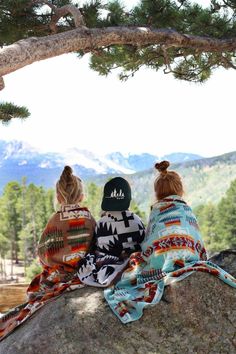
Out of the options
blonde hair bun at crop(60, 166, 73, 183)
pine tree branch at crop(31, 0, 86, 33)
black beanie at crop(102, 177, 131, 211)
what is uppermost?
pine tree branch at crop(31, 0, 86, 33)

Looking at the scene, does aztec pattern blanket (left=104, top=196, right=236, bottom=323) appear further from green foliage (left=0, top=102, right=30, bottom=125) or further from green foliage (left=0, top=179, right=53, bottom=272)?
green foliage (left=0, top=179, right=53, bottom=272)

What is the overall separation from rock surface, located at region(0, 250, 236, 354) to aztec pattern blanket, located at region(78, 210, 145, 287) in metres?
0.20

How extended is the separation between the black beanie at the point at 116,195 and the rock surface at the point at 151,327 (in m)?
0.66

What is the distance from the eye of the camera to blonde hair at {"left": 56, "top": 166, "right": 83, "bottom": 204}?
13.4ft

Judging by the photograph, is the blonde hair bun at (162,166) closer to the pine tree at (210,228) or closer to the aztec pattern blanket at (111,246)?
the aztec pattern blanket at (111,246)

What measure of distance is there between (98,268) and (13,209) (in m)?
44.7

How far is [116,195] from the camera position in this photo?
3.95 meters

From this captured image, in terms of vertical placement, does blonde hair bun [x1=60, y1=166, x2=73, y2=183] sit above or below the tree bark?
below

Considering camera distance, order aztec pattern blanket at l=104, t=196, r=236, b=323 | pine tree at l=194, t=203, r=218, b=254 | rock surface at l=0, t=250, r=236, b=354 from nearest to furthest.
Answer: rock surface at l=0, t=250, r=236, b=354
aztec pattern blanket at l=104, t=196, r=236, b=323
pine tree at l=194, t=203, r=218, b=254

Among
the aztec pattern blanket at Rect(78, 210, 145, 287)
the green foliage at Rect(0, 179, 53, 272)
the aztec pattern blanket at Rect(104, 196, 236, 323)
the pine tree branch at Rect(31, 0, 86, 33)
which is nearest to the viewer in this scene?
the aztec pattern blanket at Rect(104, 196, 236, 323)

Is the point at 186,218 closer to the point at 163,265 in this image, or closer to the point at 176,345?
the point at 163,265

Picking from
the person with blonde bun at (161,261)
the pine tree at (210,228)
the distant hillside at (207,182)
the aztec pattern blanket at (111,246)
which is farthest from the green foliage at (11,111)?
the distant hillside at (207,182)

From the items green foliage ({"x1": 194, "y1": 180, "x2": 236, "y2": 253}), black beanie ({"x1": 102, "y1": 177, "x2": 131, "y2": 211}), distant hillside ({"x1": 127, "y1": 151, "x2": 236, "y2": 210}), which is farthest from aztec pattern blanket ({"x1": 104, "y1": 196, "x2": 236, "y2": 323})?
distant hillside ({"x1": 127, "y1": 151, "x2": 236, "y2": 210})

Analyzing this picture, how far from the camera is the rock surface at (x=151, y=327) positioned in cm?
336
